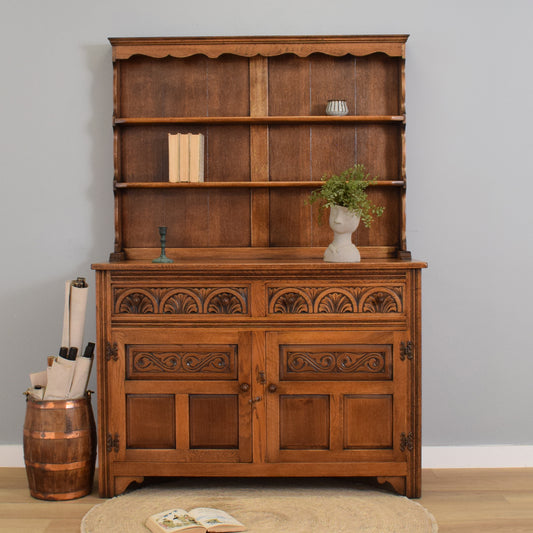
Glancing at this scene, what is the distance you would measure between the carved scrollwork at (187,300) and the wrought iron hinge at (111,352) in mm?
212

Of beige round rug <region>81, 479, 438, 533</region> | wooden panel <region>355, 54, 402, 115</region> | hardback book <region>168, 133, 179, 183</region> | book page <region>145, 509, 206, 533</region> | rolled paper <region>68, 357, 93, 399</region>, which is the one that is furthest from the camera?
wooden panel <region>355, 54, 402, 115</region>

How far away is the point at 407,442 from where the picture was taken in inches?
121

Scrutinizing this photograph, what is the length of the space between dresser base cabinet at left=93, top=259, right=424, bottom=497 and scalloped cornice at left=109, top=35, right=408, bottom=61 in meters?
1.27

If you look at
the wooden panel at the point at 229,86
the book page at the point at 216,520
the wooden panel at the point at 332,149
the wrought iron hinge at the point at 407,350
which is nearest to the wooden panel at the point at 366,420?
the wrought iron hinge at the point at 407,350

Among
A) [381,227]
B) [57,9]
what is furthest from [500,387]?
[57,9]

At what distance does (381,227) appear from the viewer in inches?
143

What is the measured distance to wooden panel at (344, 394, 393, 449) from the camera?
3.08 meters

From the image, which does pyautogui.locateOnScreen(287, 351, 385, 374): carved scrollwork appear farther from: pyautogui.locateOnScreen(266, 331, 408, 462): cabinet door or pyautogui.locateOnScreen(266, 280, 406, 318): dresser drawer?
pyautogui.locateOnScreen(266, 280, 406, 318): dresser drawer

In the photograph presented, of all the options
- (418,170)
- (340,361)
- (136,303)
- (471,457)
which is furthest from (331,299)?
(471,457)

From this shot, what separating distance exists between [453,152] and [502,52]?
0.63 meters

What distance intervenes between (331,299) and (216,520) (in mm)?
1138

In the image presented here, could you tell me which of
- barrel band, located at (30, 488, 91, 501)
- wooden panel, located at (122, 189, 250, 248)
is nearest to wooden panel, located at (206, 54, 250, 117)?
wooden panel, located at (122, 189, 250, 248)

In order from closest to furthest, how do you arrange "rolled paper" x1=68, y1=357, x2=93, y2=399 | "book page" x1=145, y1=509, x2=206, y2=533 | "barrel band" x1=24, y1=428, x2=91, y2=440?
"book page" x1=145, y1=509, x2=206, y2=533 < "barrel band" x1=24, y1=428, x2=91, y2=440 < "rolled paper" x1=68, y1=357, x2=93, y2=399

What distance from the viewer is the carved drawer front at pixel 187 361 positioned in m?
3.09
